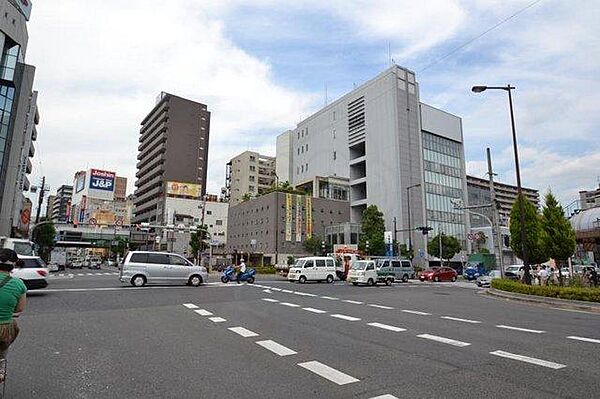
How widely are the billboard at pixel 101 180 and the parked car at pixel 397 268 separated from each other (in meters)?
110

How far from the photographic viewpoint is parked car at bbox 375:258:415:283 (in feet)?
103

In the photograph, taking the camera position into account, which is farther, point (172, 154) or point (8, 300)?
point (172, 154)

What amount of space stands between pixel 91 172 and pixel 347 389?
430ft

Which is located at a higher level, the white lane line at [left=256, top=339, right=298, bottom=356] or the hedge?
the hedge

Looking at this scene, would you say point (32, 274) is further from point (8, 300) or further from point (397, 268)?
point (397, 268)

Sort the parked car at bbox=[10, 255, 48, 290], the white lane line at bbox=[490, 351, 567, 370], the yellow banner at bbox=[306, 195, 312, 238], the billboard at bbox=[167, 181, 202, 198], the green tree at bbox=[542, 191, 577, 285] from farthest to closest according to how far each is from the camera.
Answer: the billboard at bbox=[167, 181, 202, 198]
the yellow banner at bbox=[306, 195, 312, 238]
the green tree at bbox=[542, 191, 577, 285]
the parked car at bbox=[10, 255, 48, 290]
the white lane line at bbox=[490, 351, 567, 370]

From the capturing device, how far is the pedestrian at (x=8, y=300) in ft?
13.0

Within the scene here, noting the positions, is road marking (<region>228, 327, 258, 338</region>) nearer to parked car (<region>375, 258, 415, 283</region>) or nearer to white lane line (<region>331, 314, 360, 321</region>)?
white lane line (<region>331, 314, 360, 321</region>)

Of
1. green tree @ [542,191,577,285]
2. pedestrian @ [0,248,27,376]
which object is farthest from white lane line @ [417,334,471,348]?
green tree @ [542,191,577,285]

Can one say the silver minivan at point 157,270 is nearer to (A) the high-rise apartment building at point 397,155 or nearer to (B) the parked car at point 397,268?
(B) the parked car at point 397,268

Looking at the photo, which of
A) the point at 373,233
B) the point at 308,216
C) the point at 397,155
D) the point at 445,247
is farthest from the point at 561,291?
the point at 308,216

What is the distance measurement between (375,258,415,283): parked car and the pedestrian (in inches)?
1113

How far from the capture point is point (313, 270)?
31156 mm

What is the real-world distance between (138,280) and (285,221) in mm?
52626
